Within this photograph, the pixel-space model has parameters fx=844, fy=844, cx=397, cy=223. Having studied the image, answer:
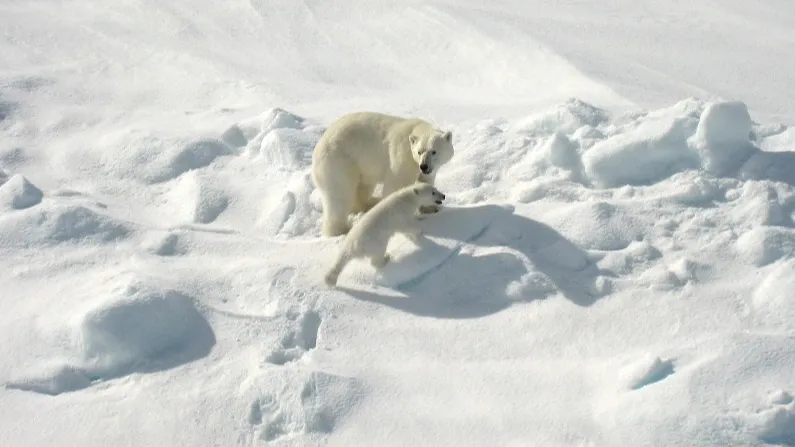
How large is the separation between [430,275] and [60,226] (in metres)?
2.95

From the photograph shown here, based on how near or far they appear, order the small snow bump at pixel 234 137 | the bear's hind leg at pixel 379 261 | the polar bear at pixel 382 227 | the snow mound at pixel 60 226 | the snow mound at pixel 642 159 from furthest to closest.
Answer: the small snow bump at pixel 234 137 → the snow mound at pixel 60 226 → the snow mound at pixel 642 159 → the bear's hind leg at pixel 379 261 → the polar bear at pixel 382 227

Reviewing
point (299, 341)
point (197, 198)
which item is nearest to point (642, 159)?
point (299, 341)

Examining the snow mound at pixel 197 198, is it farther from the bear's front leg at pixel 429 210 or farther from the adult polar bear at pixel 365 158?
the bear's front leg at pixel 429 210

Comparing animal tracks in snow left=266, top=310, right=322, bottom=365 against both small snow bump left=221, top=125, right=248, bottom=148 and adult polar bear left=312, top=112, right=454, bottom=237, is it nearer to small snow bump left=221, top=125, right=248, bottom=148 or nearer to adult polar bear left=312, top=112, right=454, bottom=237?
adult polar bear left=312, top=112, right=454, bottom=237

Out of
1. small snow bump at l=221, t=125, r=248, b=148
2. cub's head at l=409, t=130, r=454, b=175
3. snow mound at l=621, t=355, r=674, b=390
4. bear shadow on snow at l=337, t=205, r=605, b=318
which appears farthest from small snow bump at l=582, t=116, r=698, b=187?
small snow bump at l=221, t=125, r=248, b=148

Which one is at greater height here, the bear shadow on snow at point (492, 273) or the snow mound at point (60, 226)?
the bear shadow on snow at point (492, 273)

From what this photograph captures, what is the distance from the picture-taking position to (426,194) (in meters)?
5.82

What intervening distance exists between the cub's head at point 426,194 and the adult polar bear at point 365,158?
249 millimetres

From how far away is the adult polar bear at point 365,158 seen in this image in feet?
20.2

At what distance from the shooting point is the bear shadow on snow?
17.3 feet

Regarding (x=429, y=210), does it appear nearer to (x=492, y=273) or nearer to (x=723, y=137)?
(x=492, y=273)

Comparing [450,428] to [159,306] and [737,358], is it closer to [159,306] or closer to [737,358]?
[737,358]

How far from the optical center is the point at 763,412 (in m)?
4.12

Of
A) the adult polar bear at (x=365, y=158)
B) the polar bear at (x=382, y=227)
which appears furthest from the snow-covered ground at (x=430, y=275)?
the adult polar bear at (x=365, y=158)
